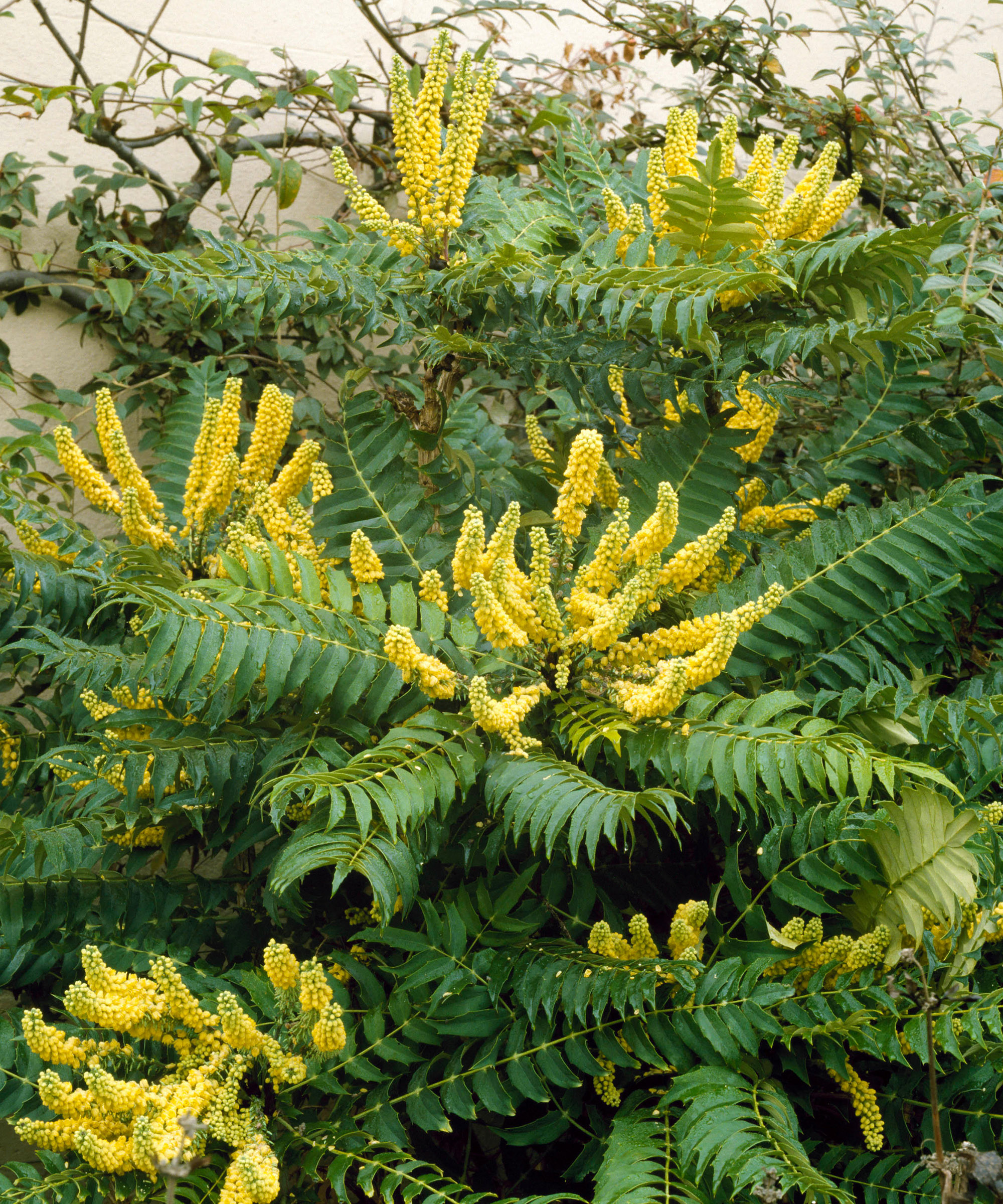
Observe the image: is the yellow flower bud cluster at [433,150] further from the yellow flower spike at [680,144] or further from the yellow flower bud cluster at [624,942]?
the yellow flower bud cluster at [624,942]

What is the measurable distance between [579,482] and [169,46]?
2.45m

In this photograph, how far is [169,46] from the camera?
3.30 meters

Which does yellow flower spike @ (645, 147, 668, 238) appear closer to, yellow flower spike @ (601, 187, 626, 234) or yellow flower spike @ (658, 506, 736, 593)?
yellow flower spike @ (601, 187, 626, 234)

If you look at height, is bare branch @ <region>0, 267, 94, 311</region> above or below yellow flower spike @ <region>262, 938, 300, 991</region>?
above

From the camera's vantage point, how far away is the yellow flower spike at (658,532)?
1.61 meters

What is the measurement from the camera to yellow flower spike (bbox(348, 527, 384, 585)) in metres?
1.70

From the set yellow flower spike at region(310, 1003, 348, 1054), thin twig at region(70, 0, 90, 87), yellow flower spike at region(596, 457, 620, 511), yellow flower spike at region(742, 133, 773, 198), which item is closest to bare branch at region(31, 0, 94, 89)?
thin twig at region(70, 0, 90, 87)

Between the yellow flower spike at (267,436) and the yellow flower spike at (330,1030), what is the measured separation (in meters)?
0.91

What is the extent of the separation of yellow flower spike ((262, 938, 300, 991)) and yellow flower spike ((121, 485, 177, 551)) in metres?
0.76

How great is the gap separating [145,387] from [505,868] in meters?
1.90

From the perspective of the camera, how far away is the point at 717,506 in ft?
6.40

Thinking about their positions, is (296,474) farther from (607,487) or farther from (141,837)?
(141,837)

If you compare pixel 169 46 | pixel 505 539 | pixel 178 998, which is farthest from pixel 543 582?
pixel 169 46

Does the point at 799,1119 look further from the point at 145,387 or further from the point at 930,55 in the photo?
the point at 930,55
